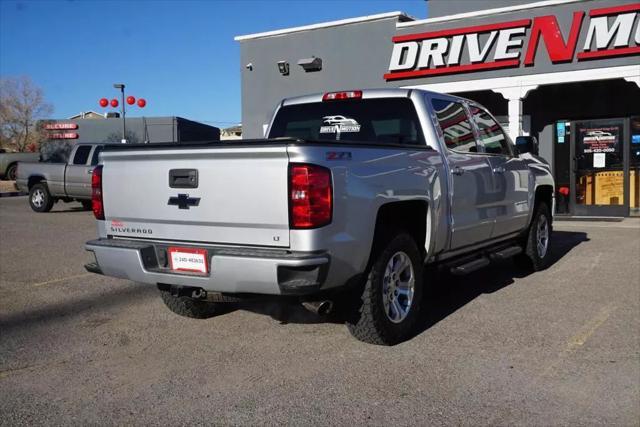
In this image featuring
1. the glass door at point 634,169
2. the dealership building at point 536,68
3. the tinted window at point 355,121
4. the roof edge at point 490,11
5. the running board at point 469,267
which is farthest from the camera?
the glass door at point 634,169

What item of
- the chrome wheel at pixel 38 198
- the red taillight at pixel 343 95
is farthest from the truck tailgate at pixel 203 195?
the chrome wheel at pixel 38 198

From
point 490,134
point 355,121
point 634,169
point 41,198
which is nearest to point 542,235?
point 490,134

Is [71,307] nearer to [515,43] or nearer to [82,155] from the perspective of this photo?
[515,43]

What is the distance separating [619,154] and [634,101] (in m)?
1.17

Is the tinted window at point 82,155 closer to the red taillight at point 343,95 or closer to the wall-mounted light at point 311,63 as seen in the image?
the wall-mounted light at point 311,63

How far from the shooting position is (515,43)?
43.9ft

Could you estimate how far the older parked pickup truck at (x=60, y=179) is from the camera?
1616cm

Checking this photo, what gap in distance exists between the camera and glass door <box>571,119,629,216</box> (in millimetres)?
13781

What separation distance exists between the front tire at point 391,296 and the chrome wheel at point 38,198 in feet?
47.1

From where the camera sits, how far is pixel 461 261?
227 inches

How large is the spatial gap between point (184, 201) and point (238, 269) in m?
0.72

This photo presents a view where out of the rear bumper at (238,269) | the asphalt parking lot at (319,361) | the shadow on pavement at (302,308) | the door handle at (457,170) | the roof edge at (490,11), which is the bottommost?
the asphalt parking lot at (319,361)

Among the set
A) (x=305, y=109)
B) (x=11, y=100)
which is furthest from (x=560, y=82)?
(x=11, y=100)

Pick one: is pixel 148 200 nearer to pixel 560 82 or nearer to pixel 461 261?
pixel 461 261
